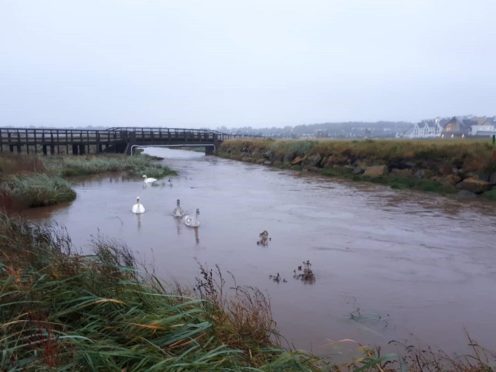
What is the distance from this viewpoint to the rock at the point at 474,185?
721 inches

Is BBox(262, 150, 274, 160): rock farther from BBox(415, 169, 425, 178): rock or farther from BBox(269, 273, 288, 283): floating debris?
BBox(269, 273, 288, 283): floating debris

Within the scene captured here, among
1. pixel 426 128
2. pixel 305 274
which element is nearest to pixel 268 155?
pixel 305 274

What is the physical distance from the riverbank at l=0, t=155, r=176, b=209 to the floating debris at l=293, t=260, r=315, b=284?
7.25 m

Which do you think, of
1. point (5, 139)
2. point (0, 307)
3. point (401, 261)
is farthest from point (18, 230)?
point (5, 139)

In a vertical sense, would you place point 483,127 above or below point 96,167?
above

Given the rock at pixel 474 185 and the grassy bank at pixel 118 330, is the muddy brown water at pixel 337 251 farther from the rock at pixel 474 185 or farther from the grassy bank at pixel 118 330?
the rock at pixel 474 185

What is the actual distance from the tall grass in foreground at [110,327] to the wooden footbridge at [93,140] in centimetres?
2419

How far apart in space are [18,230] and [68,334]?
4.46 m

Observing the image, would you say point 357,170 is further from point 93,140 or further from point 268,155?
point 93,140

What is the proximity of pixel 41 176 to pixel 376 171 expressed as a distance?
1515 cm

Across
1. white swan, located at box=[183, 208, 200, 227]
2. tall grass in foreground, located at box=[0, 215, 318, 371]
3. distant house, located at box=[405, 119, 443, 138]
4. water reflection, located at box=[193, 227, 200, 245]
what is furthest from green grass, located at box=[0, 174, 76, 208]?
distant house, located at box=[405, 119, 443, 138]

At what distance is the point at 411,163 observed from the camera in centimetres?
2275

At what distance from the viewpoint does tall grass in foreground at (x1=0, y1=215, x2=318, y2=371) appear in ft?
11.0

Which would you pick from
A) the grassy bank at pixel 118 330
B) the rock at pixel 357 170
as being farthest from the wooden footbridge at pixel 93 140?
the grassy bank at pixel 118 330
